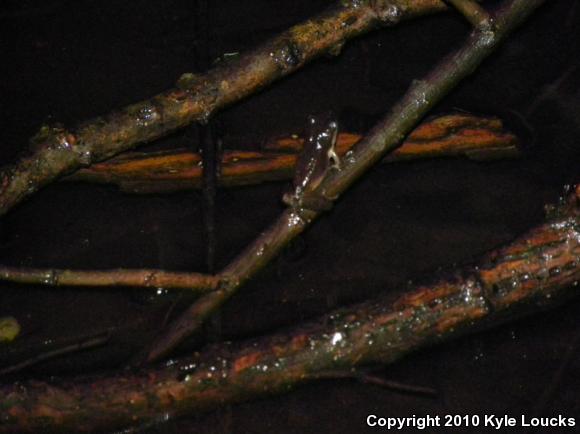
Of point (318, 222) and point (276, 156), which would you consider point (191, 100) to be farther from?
point (318, 222)

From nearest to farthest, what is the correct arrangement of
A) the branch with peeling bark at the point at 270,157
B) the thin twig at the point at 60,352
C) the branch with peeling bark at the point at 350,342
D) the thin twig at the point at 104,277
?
the thin twig at the point at 104,277 < the branch with peeling bark at the point at 350,342 < the thin twig at the point at 60,352 < the branch with peeling bark at the point at 270,157

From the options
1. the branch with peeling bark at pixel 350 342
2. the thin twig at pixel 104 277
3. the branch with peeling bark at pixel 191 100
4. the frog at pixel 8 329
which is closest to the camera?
the thin twig at pixel 104 277

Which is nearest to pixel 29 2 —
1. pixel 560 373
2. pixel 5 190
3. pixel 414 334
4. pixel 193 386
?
pixel 5 190

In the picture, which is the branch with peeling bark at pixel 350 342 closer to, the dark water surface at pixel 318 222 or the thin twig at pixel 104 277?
the dark water surface at pixel 318 222

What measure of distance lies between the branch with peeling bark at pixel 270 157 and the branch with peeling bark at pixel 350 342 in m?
0.83

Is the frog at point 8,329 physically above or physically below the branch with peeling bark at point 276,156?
below

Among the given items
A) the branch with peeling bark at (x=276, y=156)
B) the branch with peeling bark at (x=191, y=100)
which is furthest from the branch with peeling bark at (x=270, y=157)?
the branch with peeling bark at (x=191, y=100)

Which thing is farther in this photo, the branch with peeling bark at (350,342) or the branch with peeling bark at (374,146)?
the branch with peeling bark at (374,146)

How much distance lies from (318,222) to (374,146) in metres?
0.70

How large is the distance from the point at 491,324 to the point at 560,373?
1.17ft

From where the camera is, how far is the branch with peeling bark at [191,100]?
279cm

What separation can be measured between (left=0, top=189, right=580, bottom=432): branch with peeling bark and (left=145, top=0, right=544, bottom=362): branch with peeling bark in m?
0.23

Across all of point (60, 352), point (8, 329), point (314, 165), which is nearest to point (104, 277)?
point (60, 352)

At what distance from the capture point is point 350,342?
272cm
